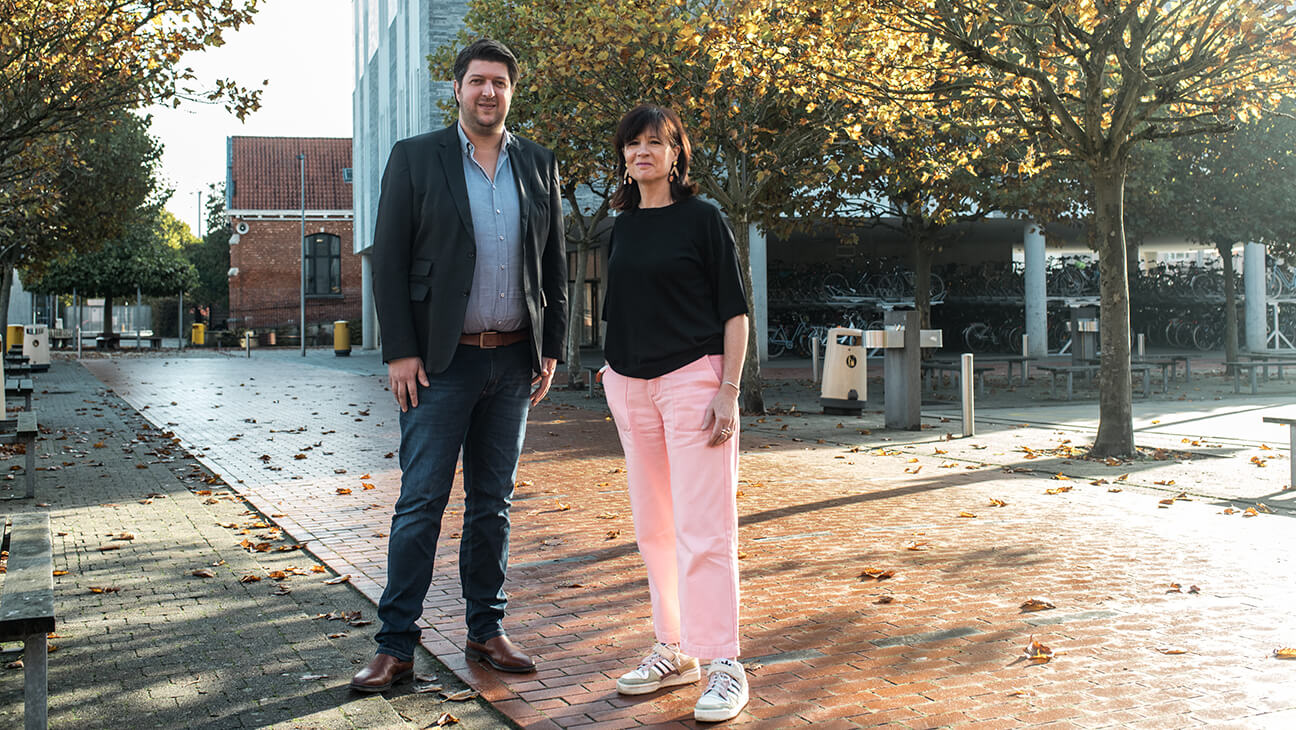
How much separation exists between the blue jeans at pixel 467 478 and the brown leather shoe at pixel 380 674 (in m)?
0.03

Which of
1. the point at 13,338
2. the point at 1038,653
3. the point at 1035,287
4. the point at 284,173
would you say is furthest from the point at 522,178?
the point at 284,173

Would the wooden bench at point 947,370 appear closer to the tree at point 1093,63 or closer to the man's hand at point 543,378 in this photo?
the tree at point 1093,63

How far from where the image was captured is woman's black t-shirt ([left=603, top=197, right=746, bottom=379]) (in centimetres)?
373

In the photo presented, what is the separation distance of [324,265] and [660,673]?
179 ft

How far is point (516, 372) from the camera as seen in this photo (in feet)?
13.9

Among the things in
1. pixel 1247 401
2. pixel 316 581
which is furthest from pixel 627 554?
pixel 1247 401

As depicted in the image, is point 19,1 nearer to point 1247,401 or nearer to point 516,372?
point 516,372

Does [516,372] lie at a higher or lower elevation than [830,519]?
higher

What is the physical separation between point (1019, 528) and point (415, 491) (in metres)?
4.34

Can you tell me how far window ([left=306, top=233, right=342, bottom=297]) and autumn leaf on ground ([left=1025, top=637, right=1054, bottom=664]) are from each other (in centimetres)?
5407

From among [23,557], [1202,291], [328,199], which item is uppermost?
[328,199]

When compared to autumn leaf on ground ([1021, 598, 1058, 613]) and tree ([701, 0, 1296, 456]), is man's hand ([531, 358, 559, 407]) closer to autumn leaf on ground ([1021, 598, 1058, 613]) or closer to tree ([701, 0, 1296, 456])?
autumn leaf on ground ([1021, 598, 1058, 613])

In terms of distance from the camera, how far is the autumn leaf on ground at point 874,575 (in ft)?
18.8

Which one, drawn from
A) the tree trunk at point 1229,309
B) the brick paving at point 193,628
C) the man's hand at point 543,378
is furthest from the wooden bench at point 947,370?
the man's hand at point 543,378
